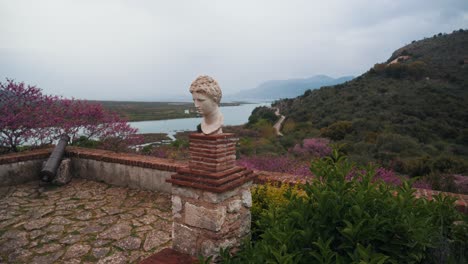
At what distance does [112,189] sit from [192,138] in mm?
3853

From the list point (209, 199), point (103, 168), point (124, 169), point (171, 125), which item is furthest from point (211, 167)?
point (171, 125)

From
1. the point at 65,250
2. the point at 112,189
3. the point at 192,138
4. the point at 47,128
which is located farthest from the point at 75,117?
the point at 192,138

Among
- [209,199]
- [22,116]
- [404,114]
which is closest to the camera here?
[209,199]

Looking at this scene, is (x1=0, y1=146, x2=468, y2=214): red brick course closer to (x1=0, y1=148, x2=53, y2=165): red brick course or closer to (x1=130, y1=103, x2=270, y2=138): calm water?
(x1=0, y1=148, x2=53, y2=165): red brick course

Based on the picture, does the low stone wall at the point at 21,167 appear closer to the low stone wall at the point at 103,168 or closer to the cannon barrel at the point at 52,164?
the low stone wall at the point at 103,168

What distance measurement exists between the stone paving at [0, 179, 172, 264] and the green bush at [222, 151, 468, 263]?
217 cm

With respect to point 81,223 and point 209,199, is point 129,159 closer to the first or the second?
point 81,223

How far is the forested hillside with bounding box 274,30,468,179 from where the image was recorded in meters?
11.2

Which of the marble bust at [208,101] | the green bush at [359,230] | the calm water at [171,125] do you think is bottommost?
the calm water at [171,125]

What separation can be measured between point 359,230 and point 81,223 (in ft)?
13.9

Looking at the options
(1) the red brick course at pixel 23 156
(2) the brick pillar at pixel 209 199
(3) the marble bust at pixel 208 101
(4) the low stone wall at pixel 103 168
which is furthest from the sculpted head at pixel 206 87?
(1) the red brick course at pixel 23 156

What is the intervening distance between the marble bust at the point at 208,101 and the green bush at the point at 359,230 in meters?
1.11

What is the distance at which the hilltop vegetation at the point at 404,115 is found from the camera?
10922 millimetres

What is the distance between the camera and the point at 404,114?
17938 millimetres
